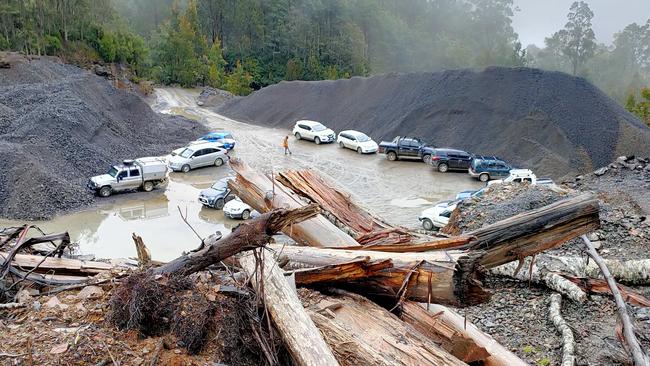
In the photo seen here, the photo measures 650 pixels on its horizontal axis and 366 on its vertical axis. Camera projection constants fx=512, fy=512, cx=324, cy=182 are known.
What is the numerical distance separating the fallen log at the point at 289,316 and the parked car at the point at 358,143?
26686 millimetres

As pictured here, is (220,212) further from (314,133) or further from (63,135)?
(314,133)

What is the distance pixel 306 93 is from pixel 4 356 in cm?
4091

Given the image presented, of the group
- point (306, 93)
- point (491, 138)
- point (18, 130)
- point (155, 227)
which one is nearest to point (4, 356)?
point (155, 227)

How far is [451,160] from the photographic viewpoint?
27.6 m

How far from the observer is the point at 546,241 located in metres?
5.14

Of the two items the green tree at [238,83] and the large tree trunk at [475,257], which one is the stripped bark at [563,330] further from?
the green tree at [238,83]

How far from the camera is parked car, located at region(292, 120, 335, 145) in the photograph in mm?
34500

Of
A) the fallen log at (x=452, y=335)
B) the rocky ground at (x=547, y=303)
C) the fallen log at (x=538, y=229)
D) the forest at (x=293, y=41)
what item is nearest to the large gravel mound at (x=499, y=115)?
the rocky ground at (x=547, y=303)

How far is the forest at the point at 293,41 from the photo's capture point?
58.7 m

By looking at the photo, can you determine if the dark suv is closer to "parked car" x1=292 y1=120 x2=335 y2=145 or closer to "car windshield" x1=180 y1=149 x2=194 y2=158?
"parked car" x1=292 y1=120 x2=335 y2=145

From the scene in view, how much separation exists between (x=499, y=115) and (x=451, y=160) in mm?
6893

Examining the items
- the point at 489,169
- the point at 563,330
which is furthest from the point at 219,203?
the point at 563,330

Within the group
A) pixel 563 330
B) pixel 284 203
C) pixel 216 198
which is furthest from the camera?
pixel 216 198

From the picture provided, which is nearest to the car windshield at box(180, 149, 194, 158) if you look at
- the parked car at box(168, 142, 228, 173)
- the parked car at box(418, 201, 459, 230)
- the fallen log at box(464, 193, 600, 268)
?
the parked car at box(168, 142, 228, 173)
